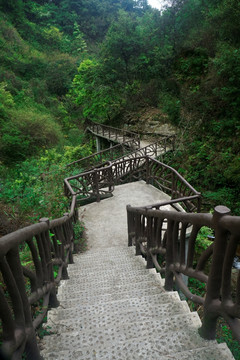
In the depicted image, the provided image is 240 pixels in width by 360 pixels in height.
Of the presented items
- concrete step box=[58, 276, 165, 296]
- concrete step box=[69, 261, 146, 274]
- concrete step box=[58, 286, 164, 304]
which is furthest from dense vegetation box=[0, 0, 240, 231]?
concrete step box=[58, 286, 164, 304]

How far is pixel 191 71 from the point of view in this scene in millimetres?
15758

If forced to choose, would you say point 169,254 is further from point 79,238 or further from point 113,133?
point 113,133

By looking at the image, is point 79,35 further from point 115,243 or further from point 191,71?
point 115,243

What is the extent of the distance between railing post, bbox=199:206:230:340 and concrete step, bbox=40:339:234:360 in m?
0.11

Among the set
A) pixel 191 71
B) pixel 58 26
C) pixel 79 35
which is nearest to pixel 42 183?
pixel 191 71

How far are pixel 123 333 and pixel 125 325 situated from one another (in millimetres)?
88

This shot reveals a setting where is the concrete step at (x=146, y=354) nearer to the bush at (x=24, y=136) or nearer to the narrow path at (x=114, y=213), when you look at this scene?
the narrow path at (x=114, y=213)

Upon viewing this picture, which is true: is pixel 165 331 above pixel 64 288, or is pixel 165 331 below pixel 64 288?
above

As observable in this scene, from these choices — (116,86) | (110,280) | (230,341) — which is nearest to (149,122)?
(116,86)

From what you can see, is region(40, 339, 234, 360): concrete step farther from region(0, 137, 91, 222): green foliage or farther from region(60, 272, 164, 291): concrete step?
region(0, 137, 91, 222): green foliage

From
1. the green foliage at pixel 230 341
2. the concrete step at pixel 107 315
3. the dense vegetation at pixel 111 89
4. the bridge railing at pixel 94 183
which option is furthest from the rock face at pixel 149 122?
the concrete step at pixel 107 315

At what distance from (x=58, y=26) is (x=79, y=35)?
3938 millimetres

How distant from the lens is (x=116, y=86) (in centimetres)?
1845

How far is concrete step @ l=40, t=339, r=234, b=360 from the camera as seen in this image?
4.54ft
